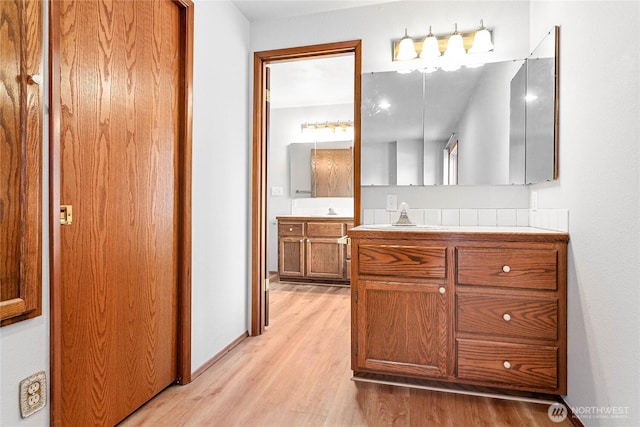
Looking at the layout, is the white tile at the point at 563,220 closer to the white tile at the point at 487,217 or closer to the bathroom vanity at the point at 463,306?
the bathroom vanity at the point at 463,306

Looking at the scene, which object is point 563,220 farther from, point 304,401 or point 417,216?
point 304,401

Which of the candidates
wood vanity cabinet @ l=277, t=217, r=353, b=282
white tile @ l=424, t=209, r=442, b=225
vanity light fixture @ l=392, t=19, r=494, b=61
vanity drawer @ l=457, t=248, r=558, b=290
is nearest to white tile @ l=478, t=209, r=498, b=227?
white tile @ l=424, t=209, r=442, b=225

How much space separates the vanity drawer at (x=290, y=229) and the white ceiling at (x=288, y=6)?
94.5 inches

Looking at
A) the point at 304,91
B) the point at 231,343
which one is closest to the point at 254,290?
the point at 231,343

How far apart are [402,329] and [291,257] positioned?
273 cm

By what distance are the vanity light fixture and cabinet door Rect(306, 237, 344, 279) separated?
240cm

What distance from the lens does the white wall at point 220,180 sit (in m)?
2.08

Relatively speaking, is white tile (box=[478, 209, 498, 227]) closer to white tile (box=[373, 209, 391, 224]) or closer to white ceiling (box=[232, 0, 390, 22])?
white tile (box=[373, 209, 391, 224])

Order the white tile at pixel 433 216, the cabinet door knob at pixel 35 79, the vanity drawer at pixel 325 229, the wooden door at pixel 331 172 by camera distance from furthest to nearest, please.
Answer: 1. the wooden door at pixel 331 172
2. the vanity drawer at pixel 325 229
3. the white tile at pixel 433 216
4. the cabinet door knob at pixel 35 79

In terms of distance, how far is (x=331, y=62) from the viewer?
11.5 ft

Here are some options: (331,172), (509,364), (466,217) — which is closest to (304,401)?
(509,364)

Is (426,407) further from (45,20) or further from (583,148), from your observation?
(45,20)

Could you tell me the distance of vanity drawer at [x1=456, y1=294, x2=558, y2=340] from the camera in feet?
5.67

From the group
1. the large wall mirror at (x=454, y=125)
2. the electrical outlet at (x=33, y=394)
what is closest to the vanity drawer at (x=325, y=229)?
the large wall mirror at (x=454, y=125)
